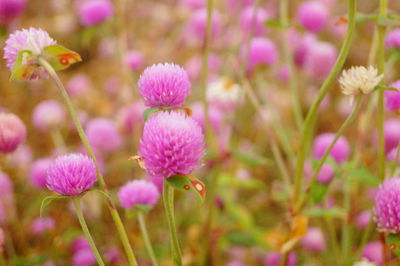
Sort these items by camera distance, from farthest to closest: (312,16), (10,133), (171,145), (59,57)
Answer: (312,16) → (10,133) → (59,57) → (171,145)

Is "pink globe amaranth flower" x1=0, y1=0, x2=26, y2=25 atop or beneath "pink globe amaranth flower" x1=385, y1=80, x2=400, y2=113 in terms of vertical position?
atop

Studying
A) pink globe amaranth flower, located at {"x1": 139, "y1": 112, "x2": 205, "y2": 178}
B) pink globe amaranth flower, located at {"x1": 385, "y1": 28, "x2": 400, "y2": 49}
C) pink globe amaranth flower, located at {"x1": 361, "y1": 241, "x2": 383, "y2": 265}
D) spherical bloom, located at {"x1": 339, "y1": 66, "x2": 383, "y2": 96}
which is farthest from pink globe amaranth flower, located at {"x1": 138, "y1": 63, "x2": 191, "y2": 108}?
pink globe amaranth flower, located at {"x1": 361, "y1": 241, "x2": 383, "y2": 265}

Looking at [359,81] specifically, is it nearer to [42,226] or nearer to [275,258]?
[275,258]

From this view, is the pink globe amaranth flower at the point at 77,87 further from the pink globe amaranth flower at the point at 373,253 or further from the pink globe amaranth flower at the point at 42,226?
the pink globe amaranth flower at the point at 373,253

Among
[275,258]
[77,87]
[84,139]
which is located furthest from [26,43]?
[77,87]

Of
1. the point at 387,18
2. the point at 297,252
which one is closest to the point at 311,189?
the point at 387,18

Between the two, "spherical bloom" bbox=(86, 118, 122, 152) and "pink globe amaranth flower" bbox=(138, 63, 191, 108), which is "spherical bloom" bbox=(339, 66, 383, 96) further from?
"spherical bloom" bbox=(86, 118, 122, 152)
